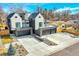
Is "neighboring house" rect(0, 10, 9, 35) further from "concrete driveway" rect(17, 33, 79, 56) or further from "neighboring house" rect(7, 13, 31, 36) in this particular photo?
"concrete driveway" rect(17, 33, 79, 56)

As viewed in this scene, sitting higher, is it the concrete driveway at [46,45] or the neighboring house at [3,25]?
the neighboring house at [3,25]

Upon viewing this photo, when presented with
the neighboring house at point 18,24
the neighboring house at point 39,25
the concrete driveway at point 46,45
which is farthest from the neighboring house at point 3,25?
the neighboring house at point 39,25

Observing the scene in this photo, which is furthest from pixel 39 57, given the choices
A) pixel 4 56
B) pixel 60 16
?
pixel 60 16

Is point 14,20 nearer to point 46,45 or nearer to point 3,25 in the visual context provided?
point 3,25

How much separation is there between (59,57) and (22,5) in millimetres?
721

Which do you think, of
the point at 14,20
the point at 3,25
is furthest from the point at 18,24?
the point at 3,25

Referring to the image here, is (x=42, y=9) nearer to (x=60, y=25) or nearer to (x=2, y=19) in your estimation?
(x=60, y=25)

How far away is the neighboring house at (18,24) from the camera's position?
1981 mm

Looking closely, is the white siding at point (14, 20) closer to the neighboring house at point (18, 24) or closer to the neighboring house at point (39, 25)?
the neighboring house at point (18, 24)

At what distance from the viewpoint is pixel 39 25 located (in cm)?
204

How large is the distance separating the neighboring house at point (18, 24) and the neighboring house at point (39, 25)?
0.07 metres

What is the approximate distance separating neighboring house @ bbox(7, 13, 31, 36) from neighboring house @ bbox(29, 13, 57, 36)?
68 mm

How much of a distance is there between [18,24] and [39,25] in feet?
0.79

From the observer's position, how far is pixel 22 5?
1958mm
